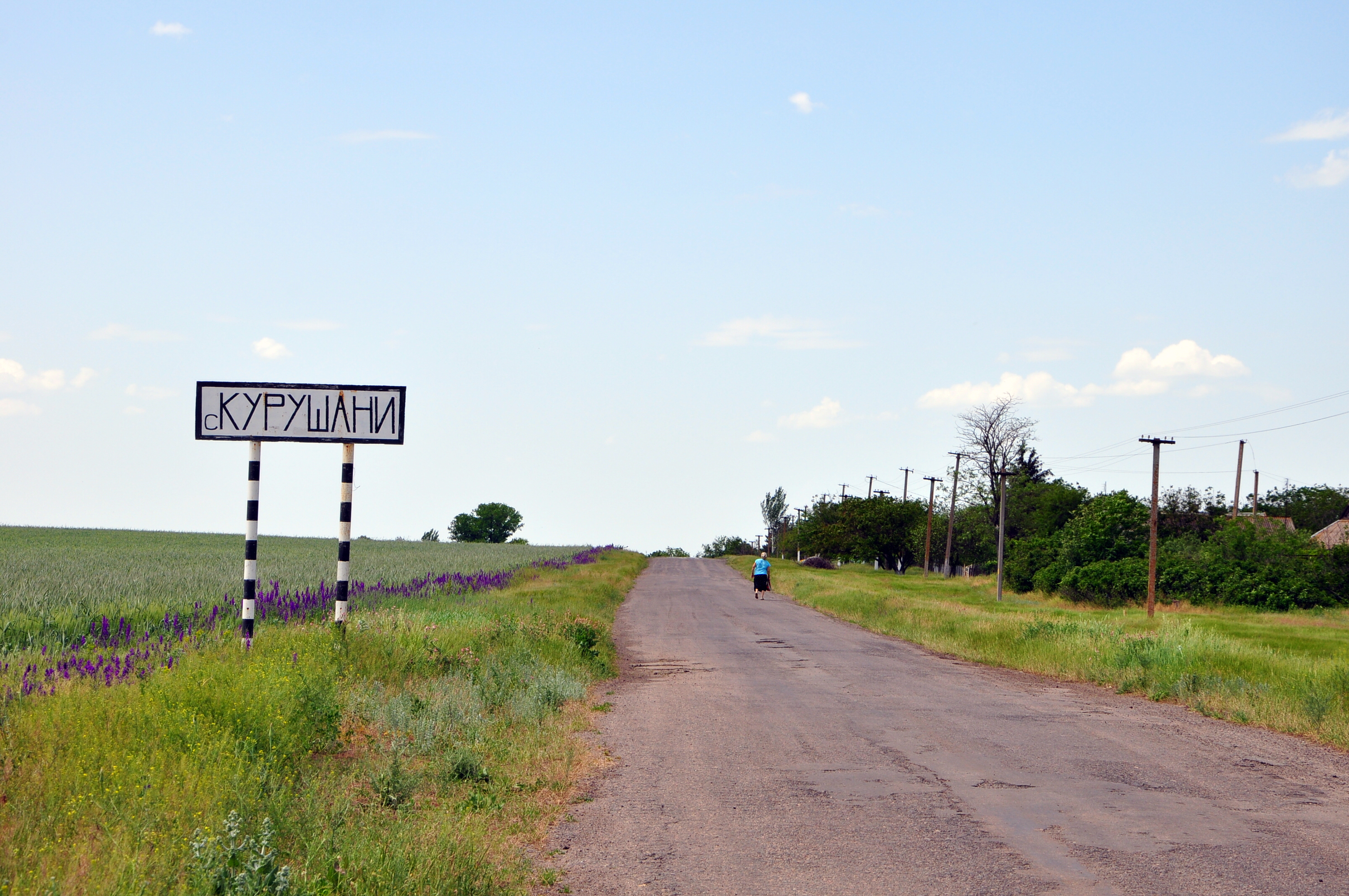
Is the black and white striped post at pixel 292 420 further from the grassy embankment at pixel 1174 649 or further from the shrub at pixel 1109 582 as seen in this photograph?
the shrub at pixel 1109 582

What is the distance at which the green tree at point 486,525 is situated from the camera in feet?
516

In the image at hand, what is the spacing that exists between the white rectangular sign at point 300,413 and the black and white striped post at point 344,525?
301 mm

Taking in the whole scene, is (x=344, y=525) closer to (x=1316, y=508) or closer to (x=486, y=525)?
(x=1316, y=508)

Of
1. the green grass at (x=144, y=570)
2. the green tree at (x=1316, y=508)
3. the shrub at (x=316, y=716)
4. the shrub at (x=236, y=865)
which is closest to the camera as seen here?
the shrub at (x=236, y=865)

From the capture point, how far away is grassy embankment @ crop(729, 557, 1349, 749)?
12.4 m

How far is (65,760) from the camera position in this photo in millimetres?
6605

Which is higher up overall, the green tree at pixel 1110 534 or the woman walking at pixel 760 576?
the green tree at pixel 1110 534

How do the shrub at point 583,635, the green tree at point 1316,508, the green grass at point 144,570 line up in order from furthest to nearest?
1. the green tree at point 1316,508
2. the shrub at point 583,635
3. the green grass at point 144,570

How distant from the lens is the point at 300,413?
1221cm

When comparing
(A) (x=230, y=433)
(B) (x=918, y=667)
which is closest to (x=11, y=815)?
(A) (x=230, y=433)

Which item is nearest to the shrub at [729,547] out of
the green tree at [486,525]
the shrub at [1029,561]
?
the green tree at [486,525]

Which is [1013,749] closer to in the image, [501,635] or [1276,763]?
[1276,763]

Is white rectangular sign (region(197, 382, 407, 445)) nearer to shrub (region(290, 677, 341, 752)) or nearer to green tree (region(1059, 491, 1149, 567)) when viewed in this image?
shrub (region(290, 677, 341, 752))

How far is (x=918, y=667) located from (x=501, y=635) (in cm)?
701
